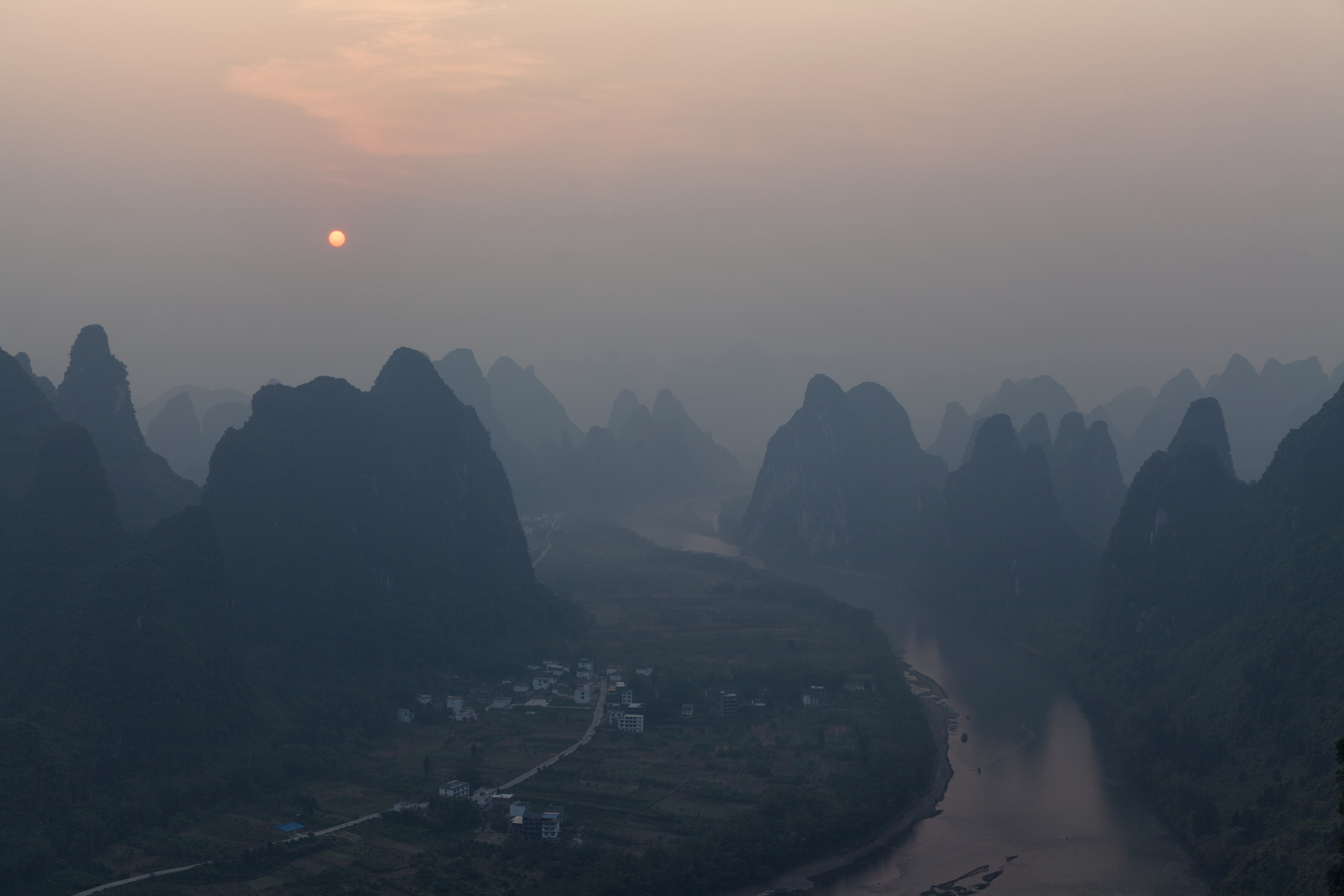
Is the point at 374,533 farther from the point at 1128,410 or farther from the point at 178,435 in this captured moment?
the point at 1128,410

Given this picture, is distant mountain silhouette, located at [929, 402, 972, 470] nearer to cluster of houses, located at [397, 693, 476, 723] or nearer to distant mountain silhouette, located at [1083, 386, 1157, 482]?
distant mountain silhouette, located at [1083, 386, 1157, 482]

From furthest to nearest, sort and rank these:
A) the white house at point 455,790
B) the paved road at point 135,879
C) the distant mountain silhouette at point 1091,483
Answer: the distant mountain silhouette at point 1091,483
the white house at point 455,790
the paved road at point 135,879

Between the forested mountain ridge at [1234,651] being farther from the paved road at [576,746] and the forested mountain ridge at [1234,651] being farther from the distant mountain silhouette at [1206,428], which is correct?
the paved road at [576,746]

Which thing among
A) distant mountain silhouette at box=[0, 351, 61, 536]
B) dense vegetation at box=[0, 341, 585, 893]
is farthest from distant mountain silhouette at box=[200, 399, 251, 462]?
distant mountain silhouette at box=[0, 351, 61, 536]

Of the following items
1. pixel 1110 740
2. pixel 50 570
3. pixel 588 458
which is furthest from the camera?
pixel 588 458

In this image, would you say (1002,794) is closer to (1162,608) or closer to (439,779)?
(1162,608)

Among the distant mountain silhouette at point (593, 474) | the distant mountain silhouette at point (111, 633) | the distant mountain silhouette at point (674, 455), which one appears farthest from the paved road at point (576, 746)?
the distant mountain silhouette at point (674, 455)

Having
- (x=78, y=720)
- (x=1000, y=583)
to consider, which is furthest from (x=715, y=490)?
(x=78, y=720)
